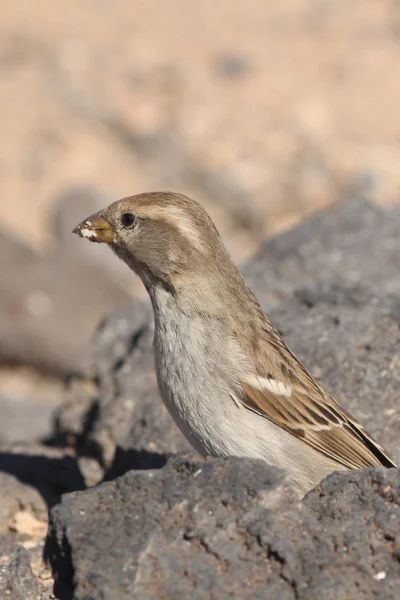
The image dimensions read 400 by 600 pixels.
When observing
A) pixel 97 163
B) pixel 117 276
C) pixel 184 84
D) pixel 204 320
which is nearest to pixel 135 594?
pixel 204 320

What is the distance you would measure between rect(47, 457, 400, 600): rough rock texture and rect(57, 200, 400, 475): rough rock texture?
5.28ft

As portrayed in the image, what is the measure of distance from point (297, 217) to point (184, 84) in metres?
4.00

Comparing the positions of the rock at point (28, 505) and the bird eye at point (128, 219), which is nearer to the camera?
the rock at point (28, 505)

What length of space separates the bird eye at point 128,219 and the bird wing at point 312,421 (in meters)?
1.04

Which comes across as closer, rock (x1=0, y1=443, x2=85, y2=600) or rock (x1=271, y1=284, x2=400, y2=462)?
rock (x1=0, y1=443, x2=85, y2=600)

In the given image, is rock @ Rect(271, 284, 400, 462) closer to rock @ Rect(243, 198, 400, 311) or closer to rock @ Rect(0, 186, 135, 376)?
rock @ Rect(243, 198, 400, 311)

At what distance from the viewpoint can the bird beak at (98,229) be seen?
561 cm

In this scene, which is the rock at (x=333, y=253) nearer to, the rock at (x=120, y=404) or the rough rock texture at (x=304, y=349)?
the rough rock texture at (x=304, y=349)

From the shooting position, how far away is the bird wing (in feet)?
17.3

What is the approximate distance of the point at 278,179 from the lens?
49.5 feet

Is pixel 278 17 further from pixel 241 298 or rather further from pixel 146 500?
pixel 146 500

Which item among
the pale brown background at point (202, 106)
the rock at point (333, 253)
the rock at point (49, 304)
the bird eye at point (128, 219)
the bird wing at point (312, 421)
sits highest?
the pale brown background at point (202, 106)

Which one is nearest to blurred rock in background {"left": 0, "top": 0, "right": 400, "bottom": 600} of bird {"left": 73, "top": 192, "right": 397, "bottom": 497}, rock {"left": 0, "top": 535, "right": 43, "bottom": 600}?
rock {"left": 0, "top": 535, "right": 43, "bottom": 600}

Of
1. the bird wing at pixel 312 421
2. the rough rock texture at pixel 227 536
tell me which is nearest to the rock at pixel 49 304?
the bird wing at pixel 312 421
